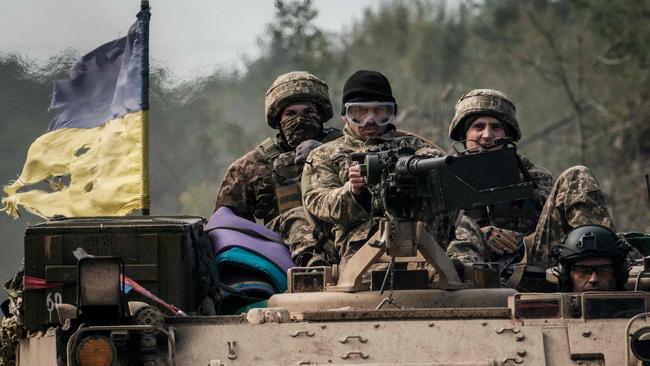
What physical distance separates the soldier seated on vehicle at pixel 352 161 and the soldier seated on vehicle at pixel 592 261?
3.25 feet

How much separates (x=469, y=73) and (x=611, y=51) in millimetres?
7874

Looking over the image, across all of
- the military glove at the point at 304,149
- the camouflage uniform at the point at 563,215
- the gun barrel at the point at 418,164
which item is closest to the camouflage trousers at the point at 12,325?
the military glove at the point at 304,149

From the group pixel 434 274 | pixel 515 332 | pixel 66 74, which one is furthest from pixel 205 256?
pixel 66 74

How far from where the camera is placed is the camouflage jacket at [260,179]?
1584cm

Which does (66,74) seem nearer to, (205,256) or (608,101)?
(205,256)

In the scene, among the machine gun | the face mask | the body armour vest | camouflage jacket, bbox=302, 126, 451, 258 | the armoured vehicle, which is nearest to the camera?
the armoured vehicle

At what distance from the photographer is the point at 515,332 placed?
36.9ft

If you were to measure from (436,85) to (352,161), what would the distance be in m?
36.9

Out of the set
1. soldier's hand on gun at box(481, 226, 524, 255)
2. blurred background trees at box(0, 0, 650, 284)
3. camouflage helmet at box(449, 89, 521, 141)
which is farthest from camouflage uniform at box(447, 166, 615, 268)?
blurred background trees at box(0, 0, 650, 284)

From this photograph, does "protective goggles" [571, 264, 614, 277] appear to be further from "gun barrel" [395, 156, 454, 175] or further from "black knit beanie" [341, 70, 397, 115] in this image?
"black knit beanie" [341, 70, 397, 115]

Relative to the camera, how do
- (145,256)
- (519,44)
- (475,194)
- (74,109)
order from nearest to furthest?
(475,194) < (145,256) < (74,109) < (519,44)

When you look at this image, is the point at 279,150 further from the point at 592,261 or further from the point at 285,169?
the point at 592,261

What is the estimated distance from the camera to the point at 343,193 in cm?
1291

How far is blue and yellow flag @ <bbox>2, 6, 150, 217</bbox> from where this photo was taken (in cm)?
1697
